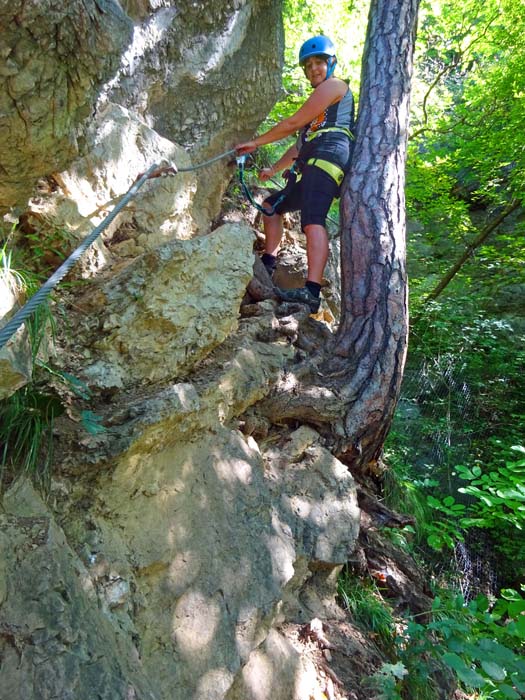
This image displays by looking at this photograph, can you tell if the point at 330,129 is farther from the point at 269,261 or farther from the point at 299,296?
the point at 299,296

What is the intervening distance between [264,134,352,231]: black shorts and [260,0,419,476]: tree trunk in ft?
0.40

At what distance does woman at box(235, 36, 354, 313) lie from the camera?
12.0 ft

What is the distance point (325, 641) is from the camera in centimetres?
242

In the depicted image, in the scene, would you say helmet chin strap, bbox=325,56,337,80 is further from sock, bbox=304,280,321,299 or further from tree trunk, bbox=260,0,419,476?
sock, bbox=304,280,321,299

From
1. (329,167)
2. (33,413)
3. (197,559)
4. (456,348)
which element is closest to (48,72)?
(33,413)

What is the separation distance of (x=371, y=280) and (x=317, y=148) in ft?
3.99

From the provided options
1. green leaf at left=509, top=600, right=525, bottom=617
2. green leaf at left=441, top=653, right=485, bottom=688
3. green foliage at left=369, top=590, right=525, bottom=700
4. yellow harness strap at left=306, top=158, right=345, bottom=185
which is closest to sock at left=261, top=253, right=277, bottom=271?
yellow harness strap at left=306, top=158, right=345, bottom=185

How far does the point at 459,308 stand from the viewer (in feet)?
26.3

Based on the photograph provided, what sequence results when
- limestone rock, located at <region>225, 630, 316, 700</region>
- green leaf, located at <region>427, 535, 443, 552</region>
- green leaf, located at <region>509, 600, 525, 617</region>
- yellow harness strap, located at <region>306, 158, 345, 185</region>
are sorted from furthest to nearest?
yellow harness strap, located at <region>306, 158, 345, 185</region> → green leaf, located at <region>427, 535, 443, 552</region> → green leaf, located at <region>509, 600, 525, 617</region> → limestone rock, located at <region>225, 630, 316, 700</region>

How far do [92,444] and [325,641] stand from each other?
1.59m

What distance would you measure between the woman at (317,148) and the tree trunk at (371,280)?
150mm

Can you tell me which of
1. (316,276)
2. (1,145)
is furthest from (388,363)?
(1,145)

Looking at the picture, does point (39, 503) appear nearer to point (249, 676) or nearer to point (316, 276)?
point (249, 676)

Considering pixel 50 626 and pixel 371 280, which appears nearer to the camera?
pixel 50 626
